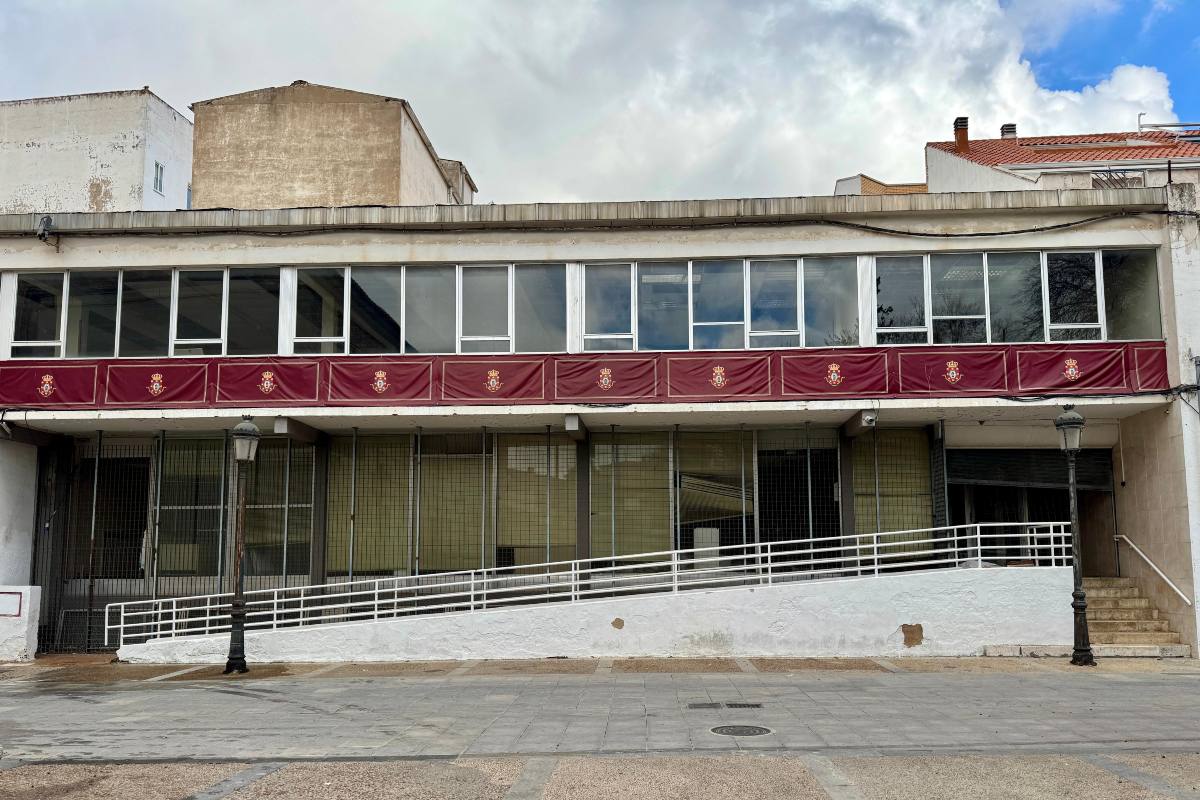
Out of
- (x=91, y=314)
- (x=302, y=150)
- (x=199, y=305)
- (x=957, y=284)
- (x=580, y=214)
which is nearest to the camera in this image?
(x=957, y=284)

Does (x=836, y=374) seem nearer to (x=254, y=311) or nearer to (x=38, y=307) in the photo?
(x=254, y=311)

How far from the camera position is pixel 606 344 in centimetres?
1752

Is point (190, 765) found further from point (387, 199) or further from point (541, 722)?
point (387, 199)

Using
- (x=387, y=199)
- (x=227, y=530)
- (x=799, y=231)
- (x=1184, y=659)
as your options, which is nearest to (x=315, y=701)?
(x=227, y=530)

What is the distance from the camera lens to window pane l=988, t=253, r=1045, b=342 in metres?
17.0

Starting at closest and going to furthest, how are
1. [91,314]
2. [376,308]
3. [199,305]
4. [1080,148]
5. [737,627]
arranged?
[737,627] → [376,308] → [199,305] → [91,314] → [1080,148]

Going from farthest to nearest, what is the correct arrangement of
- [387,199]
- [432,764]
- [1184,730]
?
[387,199] → [1184,730] → [432,764]

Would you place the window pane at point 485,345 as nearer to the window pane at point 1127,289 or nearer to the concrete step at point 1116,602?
the window pane at point 1127,289

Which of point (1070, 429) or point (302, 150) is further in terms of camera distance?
point (302, 150)

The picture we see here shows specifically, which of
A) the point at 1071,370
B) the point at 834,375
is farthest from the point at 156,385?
the point at 1071,370

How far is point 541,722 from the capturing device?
10391 millimetres

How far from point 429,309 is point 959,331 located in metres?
9.29

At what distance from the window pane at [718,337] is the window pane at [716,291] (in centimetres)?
15

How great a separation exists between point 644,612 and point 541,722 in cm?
564
